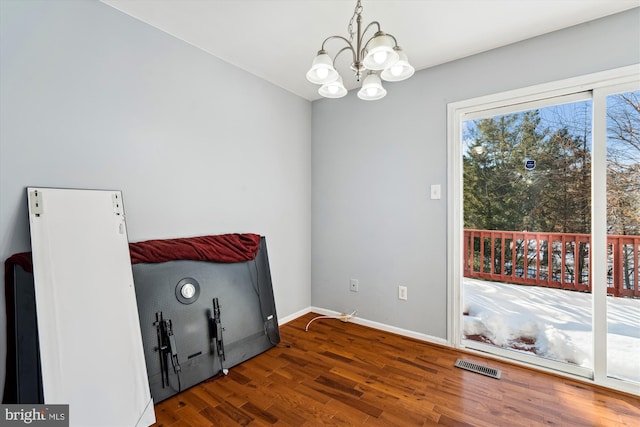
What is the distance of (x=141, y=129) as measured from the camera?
1.97 meters

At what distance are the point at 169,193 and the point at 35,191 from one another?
2.35ft

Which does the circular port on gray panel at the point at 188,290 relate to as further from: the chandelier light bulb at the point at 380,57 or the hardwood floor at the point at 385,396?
the chandelier light bulb at the point at 380,57

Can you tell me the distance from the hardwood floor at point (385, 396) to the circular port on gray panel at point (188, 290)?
0.57 metres

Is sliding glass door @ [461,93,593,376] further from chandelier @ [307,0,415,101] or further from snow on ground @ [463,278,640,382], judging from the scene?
chandelier @ [307,0,415,101]

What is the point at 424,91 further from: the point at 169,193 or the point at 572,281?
the point at 169,193

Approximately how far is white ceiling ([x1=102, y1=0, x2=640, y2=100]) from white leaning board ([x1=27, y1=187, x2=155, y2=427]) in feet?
4.27

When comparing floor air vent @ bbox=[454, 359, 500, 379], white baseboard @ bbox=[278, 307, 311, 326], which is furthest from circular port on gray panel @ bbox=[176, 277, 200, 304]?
floor air vent @ bbox=[454, 359, 500, 379]

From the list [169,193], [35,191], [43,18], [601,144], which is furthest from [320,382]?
[43,18]

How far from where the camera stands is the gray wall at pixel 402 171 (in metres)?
2.06

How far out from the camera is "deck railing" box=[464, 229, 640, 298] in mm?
1890

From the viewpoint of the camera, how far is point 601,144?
76.5 inches

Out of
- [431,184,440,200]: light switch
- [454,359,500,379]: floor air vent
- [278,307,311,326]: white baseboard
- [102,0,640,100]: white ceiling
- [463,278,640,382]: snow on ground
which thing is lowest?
[454,359,500,379]: floor air vent

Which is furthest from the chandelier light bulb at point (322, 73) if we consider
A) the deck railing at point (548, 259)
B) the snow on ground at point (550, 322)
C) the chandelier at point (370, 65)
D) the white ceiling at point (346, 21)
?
the snow on ground at point (550, 322)


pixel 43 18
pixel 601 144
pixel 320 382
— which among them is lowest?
pixel 320 382
